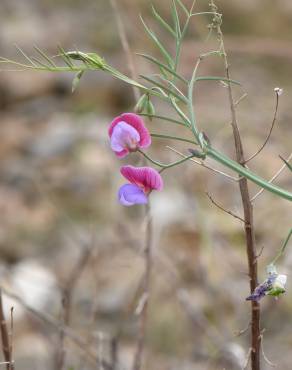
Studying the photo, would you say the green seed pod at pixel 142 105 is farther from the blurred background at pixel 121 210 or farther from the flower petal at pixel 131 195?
the blurred background at pixel 121 210

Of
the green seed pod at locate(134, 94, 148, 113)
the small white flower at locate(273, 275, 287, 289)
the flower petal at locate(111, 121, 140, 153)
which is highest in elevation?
the green seed pod at locate(134, 94, 148, 113)

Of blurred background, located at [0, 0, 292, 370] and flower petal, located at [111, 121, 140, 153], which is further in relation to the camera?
blurred background, located at [0, 0, 292, 370]

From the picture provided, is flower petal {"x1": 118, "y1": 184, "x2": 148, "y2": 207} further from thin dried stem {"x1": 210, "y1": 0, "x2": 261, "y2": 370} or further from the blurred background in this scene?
the blurred background

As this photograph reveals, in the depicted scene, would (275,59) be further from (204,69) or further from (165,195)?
(165,195)

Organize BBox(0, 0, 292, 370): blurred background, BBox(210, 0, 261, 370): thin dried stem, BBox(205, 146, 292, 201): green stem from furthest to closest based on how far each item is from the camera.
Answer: BBox(0, 0, 292, 370): blurred background → BBox(210, 0, 261, 370): thin dried stem → BBox(205, 146, 292, 201): green stem

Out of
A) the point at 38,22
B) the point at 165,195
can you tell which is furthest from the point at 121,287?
the point at 38,22

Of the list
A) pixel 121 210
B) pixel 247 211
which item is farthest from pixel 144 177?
pixel 121 210

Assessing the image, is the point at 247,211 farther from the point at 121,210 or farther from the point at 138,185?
the point at 121,210

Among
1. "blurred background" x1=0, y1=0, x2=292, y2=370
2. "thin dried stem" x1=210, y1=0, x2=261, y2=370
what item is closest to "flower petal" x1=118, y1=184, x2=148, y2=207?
"thin dried stem" x1=210, y1=0, x2=261, y2=370

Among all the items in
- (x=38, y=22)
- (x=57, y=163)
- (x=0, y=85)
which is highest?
(x=38, y=22)
